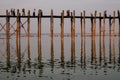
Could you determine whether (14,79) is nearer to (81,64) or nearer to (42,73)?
(42,73)

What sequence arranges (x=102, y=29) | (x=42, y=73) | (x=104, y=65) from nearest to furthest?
(x=42, y=73) → (x=104, y=65) → (x=102, y=29)

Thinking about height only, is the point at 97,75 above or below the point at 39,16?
below

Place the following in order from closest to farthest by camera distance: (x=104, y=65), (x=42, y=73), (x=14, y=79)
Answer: (x=14, y=79), (x=42, y=73), (x=104, y=65)

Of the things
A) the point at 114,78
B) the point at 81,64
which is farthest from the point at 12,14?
the point at 114,78

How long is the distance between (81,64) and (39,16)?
10087 mm

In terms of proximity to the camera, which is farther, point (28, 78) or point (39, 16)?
point (39, 16)

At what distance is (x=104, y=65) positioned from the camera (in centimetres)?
2508

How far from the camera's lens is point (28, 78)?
2009cm

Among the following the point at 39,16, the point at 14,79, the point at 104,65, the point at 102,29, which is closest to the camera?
the point at 14,79

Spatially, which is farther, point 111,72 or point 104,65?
point 104,65

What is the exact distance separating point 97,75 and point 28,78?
4.12 metres

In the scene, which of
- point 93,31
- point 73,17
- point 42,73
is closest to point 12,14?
point 73,17

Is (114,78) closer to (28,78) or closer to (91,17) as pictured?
(28,78)

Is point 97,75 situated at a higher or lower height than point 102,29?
lower
